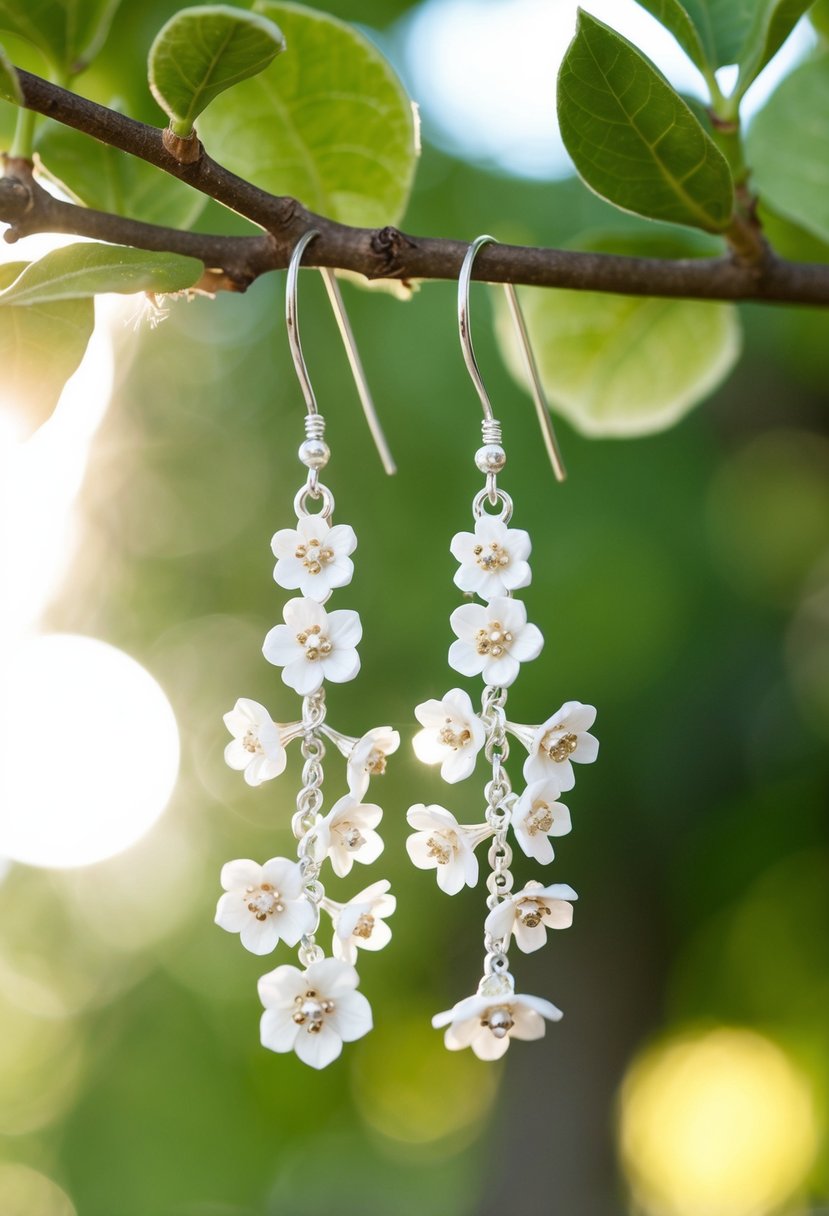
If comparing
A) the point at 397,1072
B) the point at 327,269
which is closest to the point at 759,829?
the point at 397,1072

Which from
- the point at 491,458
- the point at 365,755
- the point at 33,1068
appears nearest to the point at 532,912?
the point at 365,755

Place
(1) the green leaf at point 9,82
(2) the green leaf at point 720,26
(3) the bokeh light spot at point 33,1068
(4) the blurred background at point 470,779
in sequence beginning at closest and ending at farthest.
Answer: (1) the green leaf at point 9,82, (2) the green leaf at point 720,26, (4) the blurred background at point 470,779, (3) the bokeh light spot at point 33,1068

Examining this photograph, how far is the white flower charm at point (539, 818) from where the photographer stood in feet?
1.47

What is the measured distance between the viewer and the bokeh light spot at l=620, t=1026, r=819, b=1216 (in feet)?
11.5

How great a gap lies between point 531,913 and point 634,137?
398 mm

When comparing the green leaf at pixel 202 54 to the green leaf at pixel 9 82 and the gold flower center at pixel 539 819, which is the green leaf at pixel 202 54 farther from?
the gold flower center at pixel 539 819

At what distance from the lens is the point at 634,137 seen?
21.8 inches

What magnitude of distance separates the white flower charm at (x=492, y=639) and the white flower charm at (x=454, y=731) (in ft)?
0.05

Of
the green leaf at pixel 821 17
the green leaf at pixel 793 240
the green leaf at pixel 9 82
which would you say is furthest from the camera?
the green leaf at pixel 793 240

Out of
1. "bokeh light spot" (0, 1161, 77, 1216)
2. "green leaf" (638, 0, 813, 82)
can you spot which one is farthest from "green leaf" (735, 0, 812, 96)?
"bokeh light spot" (0, 1161, 77, 1216)

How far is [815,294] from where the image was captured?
66 cm

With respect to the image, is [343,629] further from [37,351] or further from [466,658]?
[37,351]

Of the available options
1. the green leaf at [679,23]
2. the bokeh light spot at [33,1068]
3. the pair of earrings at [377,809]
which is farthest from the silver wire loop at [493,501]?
the bokeh light spot at [33,1068]

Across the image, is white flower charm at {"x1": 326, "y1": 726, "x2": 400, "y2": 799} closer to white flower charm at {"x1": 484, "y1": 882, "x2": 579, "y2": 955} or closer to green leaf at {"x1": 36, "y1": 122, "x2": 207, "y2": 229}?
white flower charm at {"x1": 484, "y1": 882, "x2": 579, "y2": 955}
